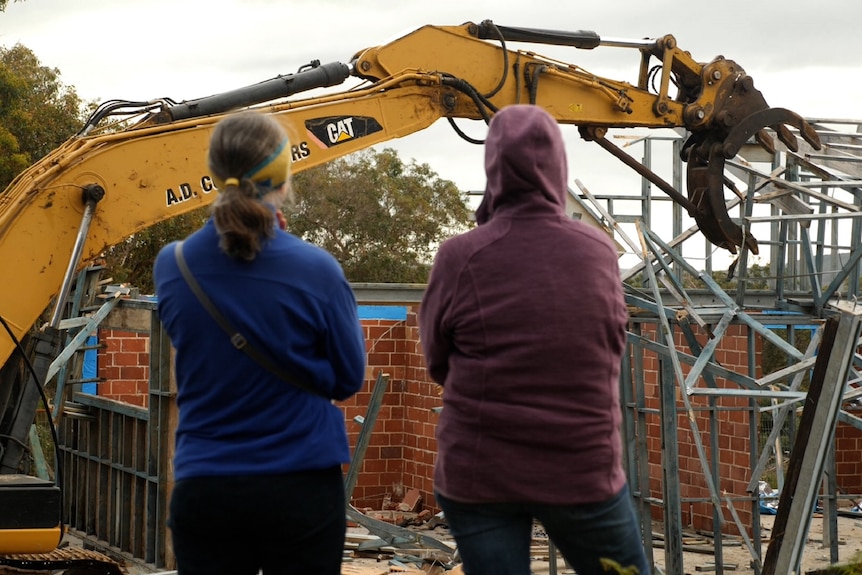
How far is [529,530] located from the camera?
3365mm

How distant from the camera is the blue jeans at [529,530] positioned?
10.8 feet

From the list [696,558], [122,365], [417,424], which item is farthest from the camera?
[417,424]

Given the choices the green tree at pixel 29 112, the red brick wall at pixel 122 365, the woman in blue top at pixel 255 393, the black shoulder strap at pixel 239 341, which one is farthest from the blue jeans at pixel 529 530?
the green tree at pixel 29 112

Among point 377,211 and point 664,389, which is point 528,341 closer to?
point 664,389

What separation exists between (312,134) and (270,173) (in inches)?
186

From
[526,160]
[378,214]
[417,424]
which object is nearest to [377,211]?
[378,214]

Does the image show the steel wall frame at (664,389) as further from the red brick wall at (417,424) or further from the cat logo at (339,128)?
the cat logo at (339,128)

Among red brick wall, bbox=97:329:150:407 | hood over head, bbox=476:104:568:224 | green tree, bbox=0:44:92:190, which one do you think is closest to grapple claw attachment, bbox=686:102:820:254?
red brick wall, bbox=97:329:150:407

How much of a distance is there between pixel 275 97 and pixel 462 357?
4781 millimetres

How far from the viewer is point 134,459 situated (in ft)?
31.9

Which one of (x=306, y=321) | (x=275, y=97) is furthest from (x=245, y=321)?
(x=275, y=97)

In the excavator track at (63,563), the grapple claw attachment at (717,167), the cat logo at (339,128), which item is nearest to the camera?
the excavator track at (63,563)

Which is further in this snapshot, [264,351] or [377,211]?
[377,211]

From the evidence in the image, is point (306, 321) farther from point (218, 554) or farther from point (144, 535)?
point (144, 535)
